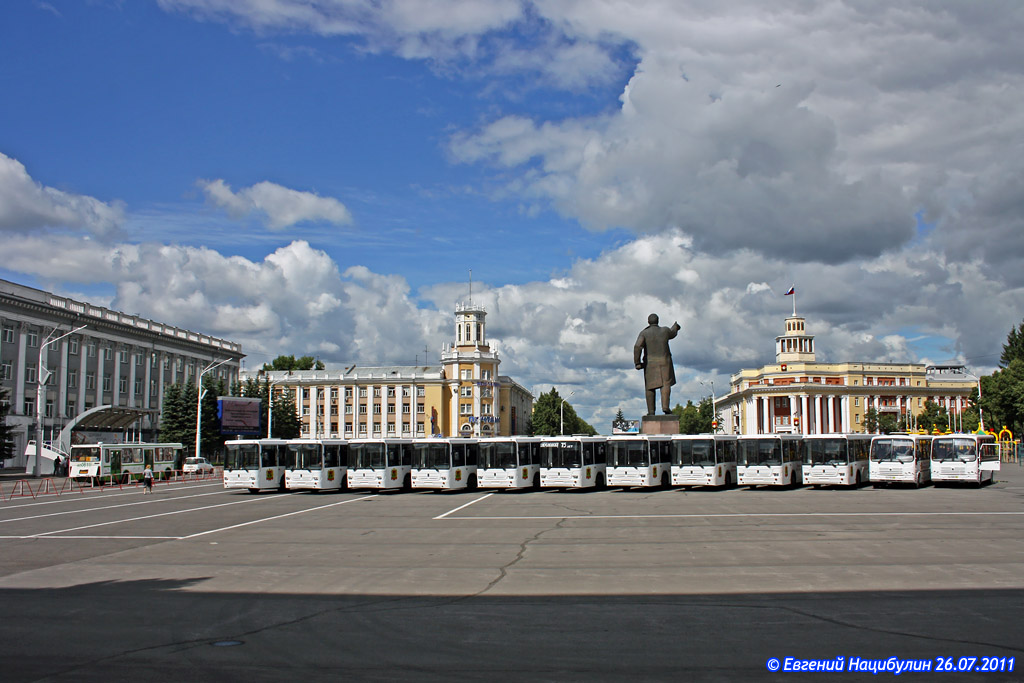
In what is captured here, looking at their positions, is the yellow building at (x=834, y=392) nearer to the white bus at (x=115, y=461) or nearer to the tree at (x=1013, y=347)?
the tree at (x=1013, y=347)

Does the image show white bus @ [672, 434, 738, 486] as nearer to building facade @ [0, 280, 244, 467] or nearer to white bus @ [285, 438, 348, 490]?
white bus @ [285, 438, 348, 490]

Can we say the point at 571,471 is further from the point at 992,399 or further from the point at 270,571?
the point at 992,399

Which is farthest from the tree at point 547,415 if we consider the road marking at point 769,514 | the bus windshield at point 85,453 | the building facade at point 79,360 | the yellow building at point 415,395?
the road marking at point 769,514

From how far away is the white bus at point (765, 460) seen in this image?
1497 inches

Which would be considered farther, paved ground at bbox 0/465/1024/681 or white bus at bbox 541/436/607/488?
white bus at bbox 541/436/607/488

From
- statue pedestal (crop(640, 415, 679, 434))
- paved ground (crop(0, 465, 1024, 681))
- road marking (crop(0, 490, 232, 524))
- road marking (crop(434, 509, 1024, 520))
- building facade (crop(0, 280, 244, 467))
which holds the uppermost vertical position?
building facade (crop(0, 280, 244, 467))

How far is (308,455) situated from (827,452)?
2378cm

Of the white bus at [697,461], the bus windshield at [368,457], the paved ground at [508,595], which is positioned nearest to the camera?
the paved ground at [508,595]

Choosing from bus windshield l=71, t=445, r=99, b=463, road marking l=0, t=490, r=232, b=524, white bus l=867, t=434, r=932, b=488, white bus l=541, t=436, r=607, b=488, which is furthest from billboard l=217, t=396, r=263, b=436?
white bus l=867, t=434, r=932, b=488

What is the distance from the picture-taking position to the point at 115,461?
55719 mm

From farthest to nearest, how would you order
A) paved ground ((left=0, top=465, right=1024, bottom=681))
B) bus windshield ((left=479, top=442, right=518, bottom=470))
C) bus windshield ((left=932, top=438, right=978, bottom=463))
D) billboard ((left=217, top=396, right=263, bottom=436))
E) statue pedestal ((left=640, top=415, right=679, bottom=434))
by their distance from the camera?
billboard ((left=217, top=396, right=263, bottom=436))
statue pedestal ((left=640, top=415, right=679, bottom=434))
bus windshield ((left=932, top=438, right=978, bottom=463))
bus windshield ((left=479, top=442, right=518, bottom=470))
paved ground ((left=0, top=465, right=1024, bottom=681))

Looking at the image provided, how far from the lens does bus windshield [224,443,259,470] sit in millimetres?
39844

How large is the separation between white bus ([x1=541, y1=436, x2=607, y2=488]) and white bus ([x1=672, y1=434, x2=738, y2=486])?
3437mm

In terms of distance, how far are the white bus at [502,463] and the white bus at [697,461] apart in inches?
252
